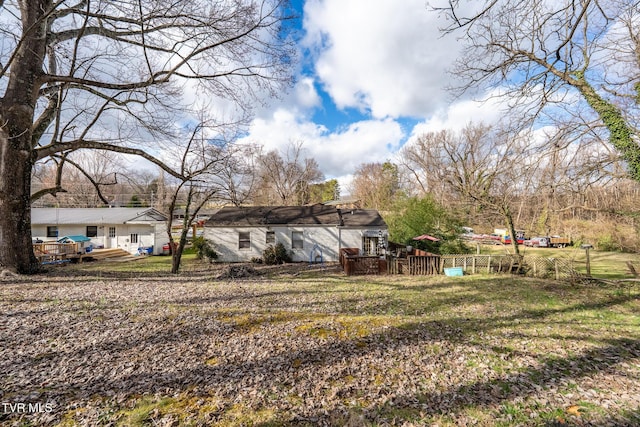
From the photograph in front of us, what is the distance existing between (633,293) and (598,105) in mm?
7210

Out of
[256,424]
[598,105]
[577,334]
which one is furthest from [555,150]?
[256,424]

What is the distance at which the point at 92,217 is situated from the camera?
24547 mm

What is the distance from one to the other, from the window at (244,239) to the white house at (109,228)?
8.82 metres

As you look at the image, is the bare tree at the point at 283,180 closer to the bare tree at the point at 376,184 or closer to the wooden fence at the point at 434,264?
the bare tree at the point at 376,184

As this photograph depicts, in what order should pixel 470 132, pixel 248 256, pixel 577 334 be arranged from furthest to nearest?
pixel 470 132
pixel 248 256
pixel 577 334

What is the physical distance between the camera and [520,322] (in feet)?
22.1

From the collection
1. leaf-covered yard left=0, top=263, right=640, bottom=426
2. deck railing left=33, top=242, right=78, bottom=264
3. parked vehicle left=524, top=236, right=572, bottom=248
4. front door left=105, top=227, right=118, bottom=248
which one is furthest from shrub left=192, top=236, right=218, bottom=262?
parked vehicle left=524, top=236, right=572, bottom=248

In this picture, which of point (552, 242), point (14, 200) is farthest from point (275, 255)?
point (552, 242)

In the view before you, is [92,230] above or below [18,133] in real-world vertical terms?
below

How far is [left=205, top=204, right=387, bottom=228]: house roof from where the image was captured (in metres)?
19.9

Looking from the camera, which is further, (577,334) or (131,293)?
(131,293)

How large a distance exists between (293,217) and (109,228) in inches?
680

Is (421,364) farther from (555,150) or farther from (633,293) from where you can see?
(633,293)

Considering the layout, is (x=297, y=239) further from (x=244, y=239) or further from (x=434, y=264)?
(x=434, y=264)
